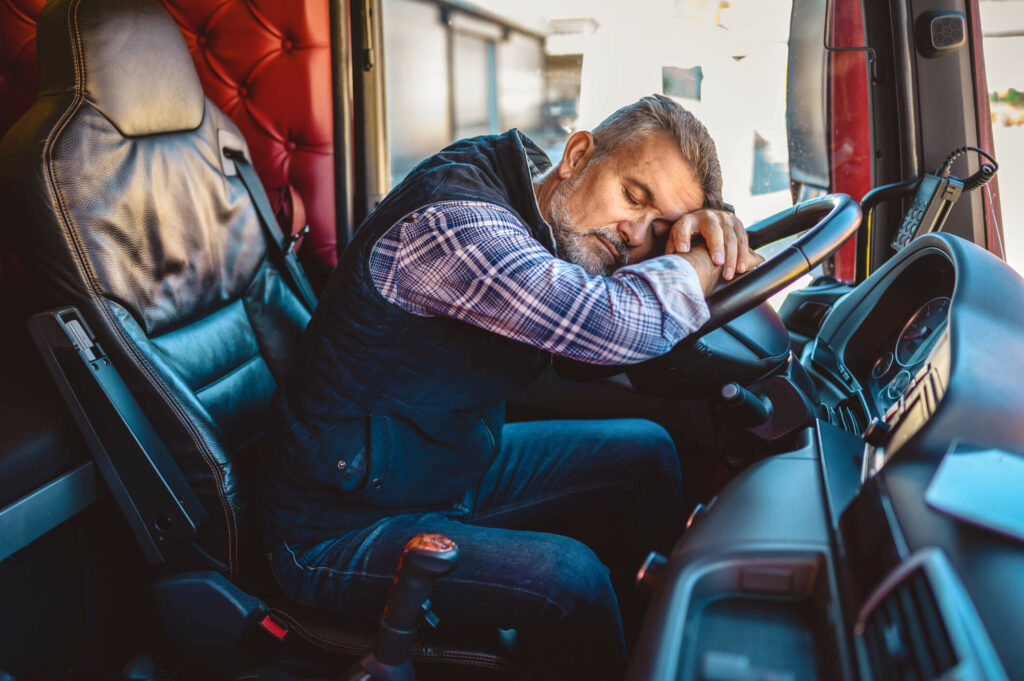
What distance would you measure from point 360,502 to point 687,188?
→ 0.69 metres

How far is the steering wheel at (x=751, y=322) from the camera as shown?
0.84 meters

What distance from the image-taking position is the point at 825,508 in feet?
2.12

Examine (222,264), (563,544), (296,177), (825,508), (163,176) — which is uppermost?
(296,177)

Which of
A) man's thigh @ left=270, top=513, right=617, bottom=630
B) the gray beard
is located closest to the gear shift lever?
man's thigh @ left=270, top=513, right=617, bottom=630

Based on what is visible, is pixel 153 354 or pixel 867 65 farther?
pixel 867 65

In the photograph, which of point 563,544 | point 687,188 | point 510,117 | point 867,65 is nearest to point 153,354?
point 563,544

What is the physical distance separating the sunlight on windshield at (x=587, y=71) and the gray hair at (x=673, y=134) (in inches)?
25.0

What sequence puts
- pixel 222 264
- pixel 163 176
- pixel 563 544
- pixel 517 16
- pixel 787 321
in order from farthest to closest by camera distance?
pixel 517 16 < pixel 787 321 < pixel 222 264 < pixel 163 176 < pixel 563 544

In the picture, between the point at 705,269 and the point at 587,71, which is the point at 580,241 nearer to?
the point at 705,269

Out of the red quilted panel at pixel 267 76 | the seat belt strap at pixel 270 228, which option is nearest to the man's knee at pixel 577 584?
the seat belt strap at pixel 270 228

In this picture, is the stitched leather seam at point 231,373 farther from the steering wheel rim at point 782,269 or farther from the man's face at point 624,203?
the steering wheel rim at point 782,269

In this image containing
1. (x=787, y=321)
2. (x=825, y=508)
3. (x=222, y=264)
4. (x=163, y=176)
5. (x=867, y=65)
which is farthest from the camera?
(x=867, y=65)

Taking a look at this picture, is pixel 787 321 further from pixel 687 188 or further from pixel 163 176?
pixel 163 176

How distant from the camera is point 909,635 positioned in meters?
0.43
